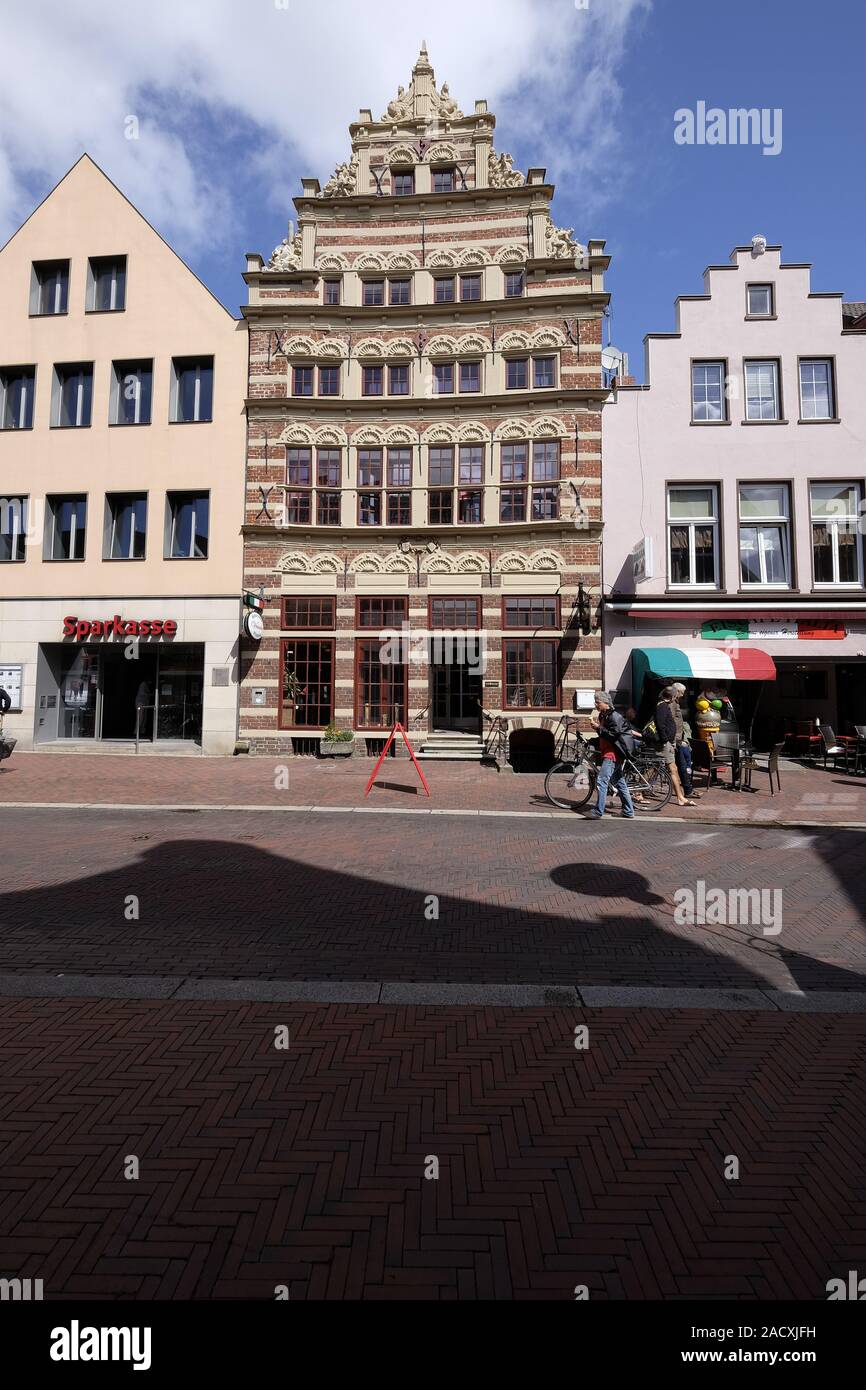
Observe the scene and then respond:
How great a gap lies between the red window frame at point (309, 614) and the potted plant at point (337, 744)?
3.18 m

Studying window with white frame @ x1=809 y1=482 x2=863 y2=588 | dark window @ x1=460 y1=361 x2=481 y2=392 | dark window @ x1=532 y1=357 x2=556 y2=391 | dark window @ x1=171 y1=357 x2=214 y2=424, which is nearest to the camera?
window with white frame @ x1=809 y1=482 x2=863 y2=588

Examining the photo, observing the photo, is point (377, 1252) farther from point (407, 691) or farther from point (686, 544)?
point (686, 544)

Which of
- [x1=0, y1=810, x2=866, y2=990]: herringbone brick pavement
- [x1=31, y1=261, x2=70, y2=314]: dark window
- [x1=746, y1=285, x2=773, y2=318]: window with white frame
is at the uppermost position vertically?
[x1=31, y1=261, x2=70, y2=314]: dark window

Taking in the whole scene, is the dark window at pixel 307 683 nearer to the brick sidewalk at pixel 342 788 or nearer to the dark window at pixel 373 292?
the brick sidewalk at pixel 342 788

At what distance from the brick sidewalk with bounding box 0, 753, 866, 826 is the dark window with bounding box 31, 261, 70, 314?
13973mm

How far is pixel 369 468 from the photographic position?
63.7 feet

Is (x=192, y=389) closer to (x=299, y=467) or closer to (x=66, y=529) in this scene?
(x=299, y=467)

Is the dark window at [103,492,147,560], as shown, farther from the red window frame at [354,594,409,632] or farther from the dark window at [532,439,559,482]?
the dark window at [532,439,559,482]

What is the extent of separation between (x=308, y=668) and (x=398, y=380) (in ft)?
29.2

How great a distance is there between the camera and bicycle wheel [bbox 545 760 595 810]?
11.9 m

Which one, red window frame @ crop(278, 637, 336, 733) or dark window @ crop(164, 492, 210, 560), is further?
dark window @ crop(164, 492, 210, 560)

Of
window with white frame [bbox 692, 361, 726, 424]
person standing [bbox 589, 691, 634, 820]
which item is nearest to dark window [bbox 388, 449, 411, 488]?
window with white frame [bbox 692, 361, 726, 424]
